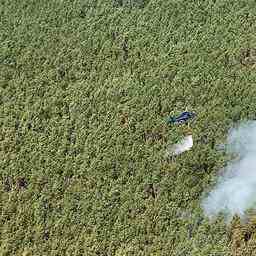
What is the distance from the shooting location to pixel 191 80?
31141 mm

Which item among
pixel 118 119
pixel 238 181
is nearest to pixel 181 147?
pixel 238 181

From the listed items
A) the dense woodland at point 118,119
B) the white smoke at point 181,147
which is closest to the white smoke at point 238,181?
the dense woodland at point 118,119

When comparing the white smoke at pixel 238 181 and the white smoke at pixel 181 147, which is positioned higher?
the white smoke at pixel 181 147

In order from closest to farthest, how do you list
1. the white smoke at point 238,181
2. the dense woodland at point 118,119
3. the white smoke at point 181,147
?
the white smoke at point 238,181, the dense woodland at point 118,119, the white smoke at point 181,147

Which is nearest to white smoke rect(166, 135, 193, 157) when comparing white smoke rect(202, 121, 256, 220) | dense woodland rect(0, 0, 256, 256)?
dense woodland rect(0, 0, 256, 256)

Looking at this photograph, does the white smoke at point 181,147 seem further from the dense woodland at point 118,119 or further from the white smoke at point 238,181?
the white smoke at point 238,181

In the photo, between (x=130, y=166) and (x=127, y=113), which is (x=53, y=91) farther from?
(x=130, y=166)

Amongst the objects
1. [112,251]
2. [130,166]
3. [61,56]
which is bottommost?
[112,251]

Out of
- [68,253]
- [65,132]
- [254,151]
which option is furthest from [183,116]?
[68,253]

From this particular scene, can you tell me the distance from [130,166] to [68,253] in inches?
194

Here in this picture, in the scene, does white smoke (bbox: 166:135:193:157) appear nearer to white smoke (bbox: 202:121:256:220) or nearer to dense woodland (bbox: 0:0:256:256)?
dense woodland (bbox: 0:0:256:256)

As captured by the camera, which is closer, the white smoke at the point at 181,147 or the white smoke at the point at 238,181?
the white smoke at the point at 238,181

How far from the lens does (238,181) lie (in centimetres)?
2630

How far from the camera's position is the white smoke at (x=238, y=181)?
25516 mm
